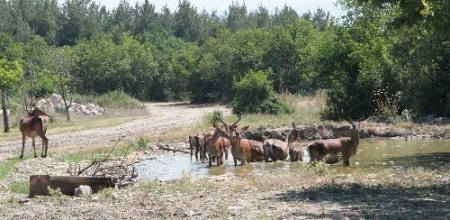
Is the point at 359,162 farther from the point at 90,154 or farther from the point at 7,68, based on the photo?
the point at 7,68

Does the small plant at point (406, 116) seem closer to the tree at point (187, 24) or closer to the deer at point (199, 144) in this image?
the deer at point (199, 144)

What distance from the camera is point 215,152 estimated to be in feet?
76.2

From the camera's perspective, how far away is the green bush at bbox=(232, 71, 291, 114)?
42125 millimetres

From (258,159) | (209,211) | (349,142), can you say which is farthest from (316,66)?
(209,211)

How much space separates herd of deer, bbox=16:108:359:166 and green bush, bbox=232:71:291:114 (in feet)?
53.6

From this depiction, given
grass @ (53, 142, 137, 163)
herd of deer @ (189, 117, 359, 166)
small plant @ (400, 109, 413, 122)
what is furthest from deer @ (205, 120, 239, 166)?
small plant @ (400, 109, 413, 122)

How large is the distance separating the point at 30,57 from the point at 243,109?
23.4 m

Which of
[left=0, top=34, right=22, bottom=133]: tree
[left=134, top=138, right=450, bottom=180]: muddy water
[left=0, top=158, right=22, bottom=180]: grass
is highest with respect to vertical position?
[left=0, top=34, right=22, bottom=133]: tree

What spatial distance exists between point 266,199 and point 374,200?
6.90 feet

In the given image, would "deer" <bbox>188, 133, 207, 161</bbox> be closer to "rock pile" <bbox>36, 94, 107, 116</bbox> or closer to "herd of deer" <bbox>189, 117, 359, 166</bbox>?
"herd of deer" <bbox>189, 117, 359, 166</bbox>

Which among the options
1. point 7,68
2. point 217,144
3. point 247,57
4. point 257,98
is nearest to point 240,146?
point 217,144

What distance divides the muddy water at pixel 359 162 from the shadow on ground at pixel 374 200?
4863 millimetres

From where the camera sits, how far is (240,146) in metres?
23.6

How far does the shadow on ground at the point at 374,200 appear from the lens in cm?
1183
